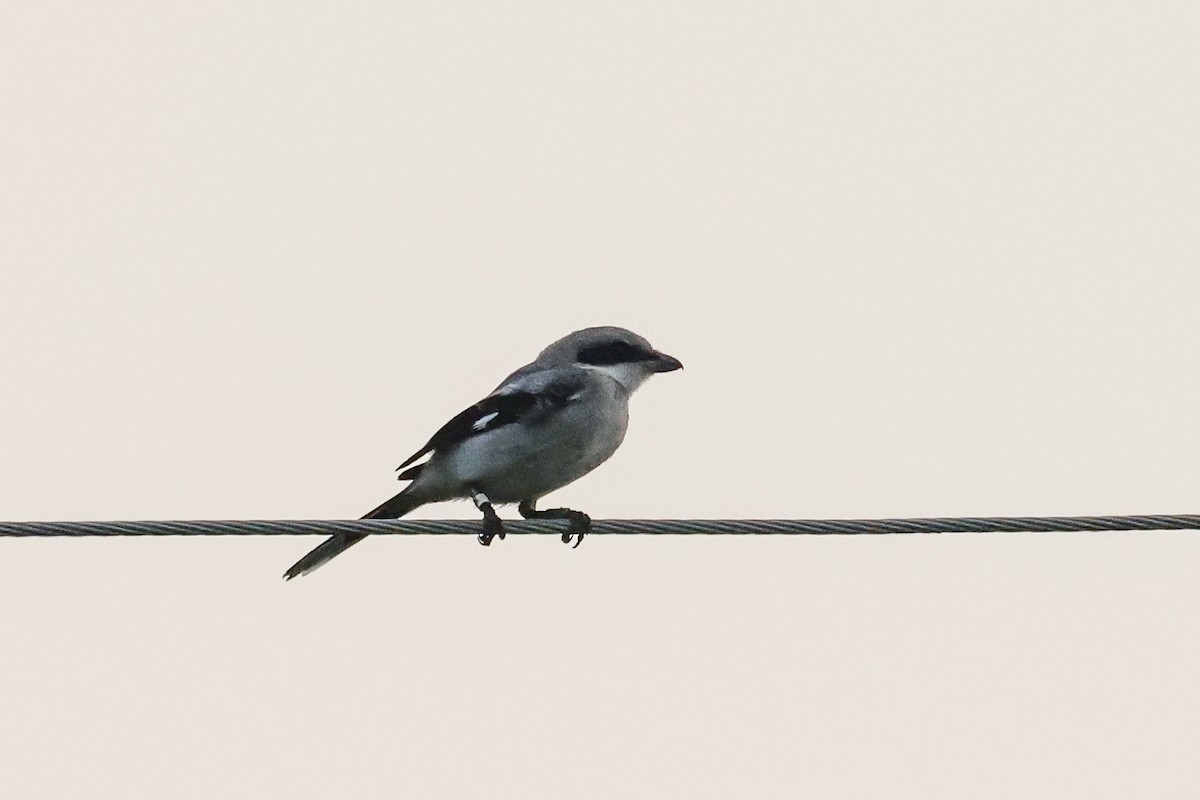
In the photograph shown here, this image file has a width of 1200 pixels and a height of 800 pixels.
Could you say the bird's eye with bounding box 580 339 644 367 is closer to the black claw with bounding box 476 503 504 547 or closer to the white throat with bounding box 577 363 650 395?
the white throat with bounding box 577 363 650 395

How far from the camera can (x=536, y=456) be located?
7883 mm

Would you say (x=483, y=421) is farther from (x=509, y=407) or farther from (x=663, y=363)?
(x=663, y=363)

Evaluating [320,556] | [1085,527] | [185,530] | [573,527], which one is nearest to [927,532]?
[1085,527]

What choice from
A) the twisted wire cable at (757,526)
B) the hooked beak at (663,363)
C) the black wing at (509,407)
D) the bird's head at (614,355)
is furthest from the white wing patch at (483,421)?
the twisted wire cable at (757,526)

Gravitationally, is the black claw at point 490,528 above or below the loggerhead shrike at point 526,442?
below

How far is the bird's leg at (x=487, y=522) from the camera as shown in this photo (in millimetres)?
7216

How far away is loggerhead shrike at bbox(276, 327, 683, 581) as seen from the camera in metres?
7.89

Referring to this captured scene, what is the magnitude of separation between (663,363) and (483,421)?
40.8 inches

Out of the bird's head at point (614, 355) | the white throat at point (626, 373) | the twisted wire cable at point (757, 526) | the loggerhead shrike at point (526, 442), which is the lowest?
the twisted wire cable at point (757, 526)

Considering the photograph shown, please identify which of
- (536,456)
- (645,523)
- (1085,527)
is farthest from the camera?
(536,456)

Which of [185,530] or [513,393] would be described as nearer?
[185,530]

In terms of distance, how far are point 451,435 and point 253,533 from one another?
203 centimetres

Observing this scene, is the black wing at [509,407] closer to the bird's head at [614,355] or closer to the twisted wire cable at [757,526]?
the bird's head at [614,355]

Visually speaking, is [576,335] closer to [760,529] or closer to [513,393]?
[513,393]
